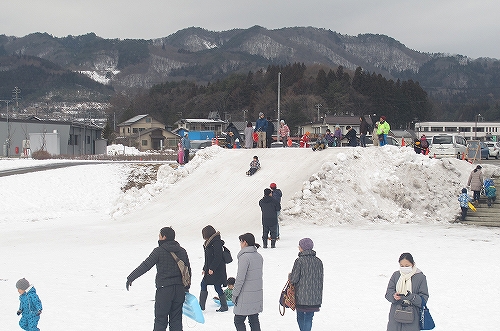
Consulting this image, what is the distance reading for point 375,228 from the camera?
60.4ft

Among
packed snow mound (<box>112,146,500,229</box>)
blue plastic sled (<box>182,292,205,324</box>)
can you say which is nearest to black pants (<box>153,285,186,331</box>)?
blue plastic sled (<box>182,292,205,324</box>)

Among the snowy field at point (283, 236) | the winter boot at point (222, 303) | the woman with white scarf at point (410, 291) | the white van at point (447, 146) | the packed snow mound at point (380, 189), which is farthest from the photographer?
the white van at point (447, 146)

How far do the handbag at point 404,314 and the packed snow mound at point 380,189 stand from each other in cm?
1224

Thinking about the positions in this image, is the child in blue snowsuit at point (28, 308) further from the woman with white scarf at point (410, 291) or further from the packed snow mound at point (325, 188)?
the packed snow mound at point (325, 188)

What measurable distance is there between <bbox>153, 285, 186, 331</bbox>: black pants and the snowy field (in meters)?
1.50

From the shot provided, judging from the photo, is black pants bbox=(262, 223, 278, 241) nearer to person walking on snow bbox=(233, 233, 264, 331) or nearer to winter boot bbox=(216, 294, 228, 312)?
winter boot bbox=(216, 294, 228, 312)

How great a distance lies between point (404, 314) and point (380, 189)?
574 inches

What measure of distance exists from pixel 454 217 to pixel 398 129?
230ft

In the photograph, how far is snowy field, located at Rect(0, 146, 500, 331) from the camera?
955 centimetres

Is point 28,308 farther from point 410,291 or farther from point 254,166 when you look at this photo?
point 254,166

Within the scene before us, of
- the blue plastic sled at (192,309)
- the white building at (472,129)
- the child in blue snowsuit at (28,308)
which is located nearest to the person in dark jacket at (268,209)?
the blue plastic sled at (192,309)

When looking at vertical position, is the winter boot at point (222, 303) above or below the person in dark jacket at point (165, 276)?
below

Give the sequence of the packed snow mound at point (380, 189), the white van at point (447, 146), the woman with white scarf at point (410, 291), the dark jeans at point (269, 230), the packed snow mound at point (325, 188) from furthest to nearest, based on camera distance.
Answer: the white van at point (447, 146), the packed snow mound at point (325, 188), the packed snow mound at point (380, 189), the dark jeans at point (269, 230), the woman with white scarf at point (410, 291)

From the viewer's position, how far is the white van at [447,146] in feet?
94.1
